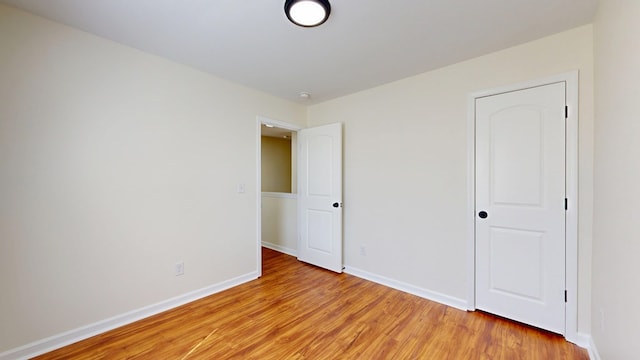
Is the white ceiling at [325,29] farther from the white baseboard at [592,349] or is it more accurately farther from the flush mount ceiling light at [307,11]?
the white baseboard at [592,349]

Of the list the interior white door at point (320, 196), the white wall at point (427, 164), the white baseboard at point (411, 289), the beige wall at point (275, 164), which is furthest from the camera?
the beige wall at point (275, 164)

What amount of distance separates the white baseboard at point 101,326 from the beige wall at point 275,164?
3199 mm

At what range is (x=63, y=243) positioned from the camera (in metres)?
1.85

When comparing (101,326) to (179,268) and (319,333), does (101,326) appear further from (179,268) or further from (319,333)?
(319,333)

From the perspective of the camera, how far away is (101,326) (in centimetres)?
200

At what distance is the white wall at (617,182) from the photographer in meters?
1.10

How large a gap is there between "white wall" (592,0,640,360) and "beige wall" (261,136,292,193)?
16.8ft

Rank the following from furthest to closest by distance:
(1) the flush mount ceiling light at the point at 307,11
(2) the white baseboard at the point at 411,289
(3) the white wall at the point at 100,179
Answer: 1. (2) the white baseboard at the point at 411,289
2. (3) the white wall at the point at 100,179
3. (1) the flush mount ceiling light at the point at 307,11

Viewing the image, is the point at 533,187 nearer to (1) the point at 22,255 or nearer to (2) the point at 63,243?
(2) the point at 63,243

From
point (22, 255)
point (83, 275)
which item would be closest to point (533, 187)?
point (83, 275)

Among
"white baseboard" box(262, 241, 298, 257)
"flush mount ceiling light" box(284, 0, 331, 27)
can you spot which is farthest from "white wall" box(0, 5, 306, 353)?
"flush mount ceiling light" box(284, 0, 331, 27)

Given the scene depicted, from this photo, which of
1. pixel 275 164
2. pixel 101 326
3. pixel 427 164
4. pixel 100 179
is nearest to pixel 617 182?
pixel 427 164

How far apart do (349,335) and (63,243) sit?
90.0 inches

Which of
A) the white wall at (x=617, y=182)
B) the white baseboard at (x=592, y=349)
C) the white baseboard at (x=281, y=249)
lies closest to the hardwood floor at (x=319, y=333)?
the white baseboard at (x=592, y=349)
